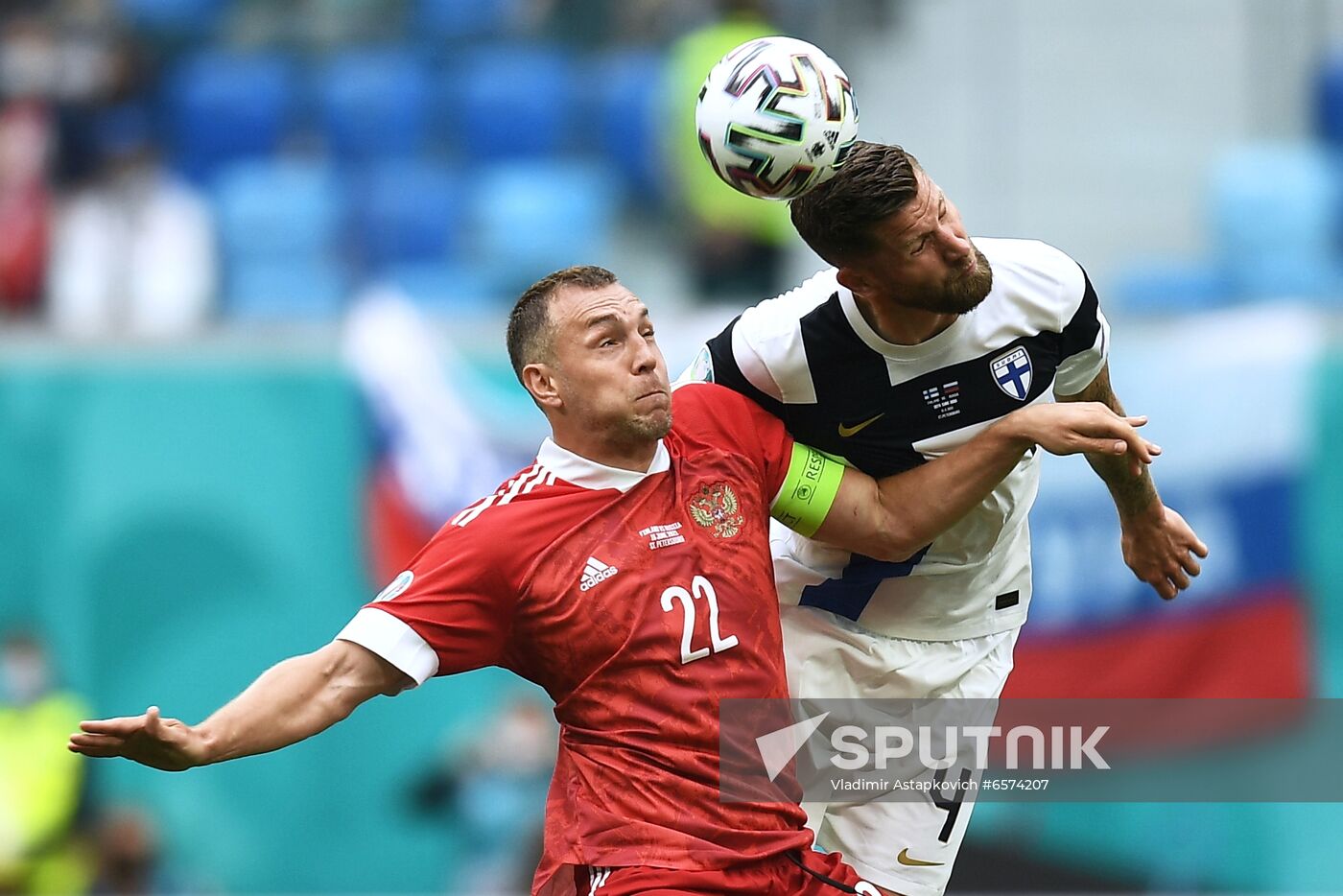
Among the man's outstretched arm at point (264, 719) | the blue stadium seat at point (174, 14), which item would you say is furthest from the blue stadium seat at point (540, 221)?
the man's outstretched arm at point (264, 719)

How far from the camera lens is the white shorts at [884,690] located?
5.46 m

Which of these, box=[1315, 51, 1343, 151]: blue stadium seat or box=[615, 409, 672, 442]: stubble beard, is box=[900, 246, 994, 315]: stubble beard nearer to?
box=[615, 409, 672, 442]: stubble beard

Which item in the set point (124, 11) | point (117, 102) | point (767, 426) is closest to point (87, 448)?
point (117, 102)

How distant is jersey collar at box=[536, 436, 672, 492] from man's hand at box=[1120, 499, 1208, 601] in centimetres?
140

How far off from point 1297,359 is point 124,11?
778cm

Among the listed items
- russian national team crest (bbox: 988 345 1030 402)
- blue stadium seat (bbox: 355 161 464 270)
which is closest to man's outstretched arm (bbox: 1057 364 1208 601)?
russian national team crest (bbox: 988 345 1030 402)

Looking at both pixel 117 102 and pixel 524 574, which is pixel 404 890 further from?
pixel 524 574

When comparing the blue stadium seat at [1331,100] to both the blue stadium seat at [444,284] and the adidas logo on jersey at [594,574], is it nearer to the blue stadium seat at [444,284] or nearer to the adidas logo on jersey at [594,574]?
the blue stadium seat at [444,284]

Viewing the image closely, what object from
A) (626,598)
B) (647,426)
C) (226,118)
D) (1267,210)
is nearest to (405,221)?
(226,118)

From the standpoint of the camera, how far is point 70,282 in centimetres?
1140

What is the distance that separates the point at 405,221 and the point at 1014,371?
24.1ft

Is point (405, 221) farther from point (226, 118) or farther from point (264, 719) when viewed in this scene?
point (264, 719)

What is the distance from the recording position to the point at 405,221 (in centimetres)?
1190

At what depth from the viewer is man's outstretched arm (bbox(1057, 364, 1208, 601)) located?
210 inches
